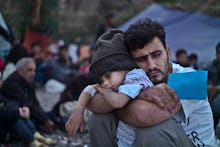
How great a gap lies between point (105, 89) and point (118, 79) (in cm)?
10

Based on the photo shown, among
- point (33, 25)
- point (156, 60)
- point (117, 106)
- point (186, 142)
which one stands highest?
point (156, 60)

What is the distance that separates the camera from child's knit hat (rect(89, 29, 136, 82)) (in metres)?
2.46

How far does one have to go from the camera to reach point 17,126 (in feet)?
17.1

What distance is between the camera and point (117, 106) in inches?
93.6

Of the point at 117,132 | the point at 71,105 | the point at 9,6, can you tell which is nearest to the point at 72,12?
the point at 9,6

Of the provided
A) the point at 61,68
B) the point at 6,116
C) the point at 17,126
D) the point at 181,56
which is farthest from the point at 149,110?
the point at 61,68

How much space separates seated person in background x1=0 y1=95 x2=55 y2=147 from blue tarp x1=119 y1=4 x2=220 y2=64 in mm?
2843

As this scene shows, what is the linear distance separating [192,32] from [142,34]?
5.57 m

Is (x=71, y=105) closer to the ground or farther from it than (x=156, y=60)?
closer to the ground

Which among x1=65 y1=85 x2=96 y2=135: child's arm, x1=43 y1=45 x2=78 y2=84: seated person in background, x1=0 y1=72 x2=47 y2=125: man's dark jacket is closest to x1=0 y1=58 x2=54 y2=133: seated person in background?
x1=0 y1=72 x2=47 y2=125: man's dark jacket

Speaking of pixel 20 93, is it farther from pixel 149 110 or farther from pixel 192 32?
pixel 192 32

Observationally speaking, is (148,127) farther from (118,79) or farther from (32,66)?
(32,66)

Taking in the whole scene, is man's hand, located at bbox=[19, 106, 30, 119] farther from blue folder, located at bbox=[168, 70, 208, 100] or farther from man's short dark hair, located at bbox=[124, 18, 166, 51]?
blue folder, located at bbox=[168, 70, 208, 100]

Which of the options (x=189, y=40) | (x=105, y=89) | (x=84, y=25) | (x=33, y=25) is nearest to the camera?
(x=105, y=89)
